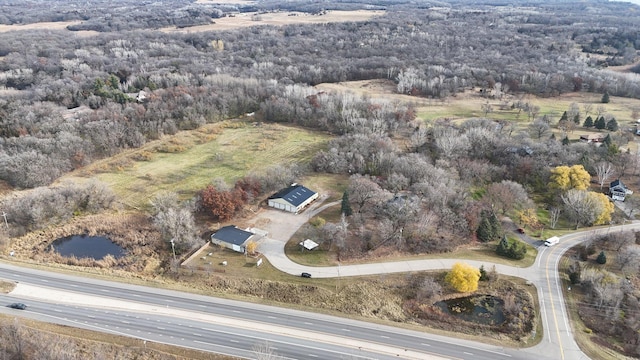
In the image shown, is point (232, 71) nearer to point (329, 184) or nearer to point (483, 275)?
point (329, 184)

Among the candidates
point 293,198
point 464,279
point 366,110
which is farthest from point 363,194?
point 366,110

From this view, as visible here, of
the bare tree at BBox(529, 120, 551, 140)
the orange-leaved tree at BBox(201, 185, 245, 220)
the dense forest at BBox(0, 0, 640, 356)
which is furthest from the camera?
the bare tree at BBox(529, 120, 551, 140)

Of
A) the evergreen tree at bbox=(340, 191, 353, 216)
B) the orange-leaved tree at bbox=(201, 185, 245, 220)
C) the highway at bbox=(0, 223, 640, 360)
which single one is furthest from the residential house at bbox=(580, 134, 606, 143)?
the orange-leaved tree at bbox=(201, 185, 245, 220)

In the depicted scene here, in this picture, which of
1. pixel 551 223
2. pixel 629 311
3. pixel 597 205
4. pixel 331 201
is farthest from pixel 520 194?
pixel 331 201

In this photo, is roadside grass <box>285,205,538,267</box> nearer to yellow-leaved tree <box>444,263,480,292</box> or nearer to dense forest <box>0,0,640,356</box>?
dense forest <box>0,0,640,356</box>

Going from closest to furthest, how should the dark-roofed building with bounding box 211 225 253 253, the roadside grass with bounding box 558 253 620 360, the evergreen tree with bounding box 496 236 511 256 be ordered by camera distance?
the roadside grass with bounding box 558 253 620 360 → the evergreen tree with bounding box 496 236 511 256 → the dark-roofed building with bounding box 211 225 253 253
